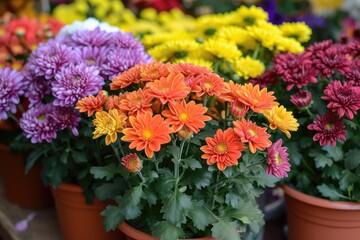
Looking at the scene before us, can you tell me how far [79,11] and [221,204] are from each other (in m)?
1.38

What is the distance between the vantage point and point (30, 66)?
1155mm

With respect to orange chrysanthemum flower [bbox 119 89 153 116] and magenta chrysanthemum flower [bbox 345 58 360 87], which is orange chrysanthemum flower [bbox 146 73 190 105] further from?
magenta chrysanthemum flower [bbox 345 58 360 87]

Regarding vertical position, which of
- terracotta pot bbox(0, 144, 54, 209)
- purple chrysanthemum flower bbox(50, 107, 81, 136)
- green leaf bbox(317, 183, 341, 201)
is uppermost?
purple chrysanthemum flower bbox(50, 107, 81, 136)

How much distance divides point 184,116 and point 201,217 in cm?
21

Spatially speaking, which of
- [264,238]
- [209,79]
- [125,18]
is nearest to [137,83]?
[209,79]

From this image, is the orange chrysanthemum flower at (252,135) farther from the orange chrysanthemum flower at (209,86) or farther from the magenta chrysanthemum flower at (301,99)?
the magenta chrysanthemum flower at (301,99)

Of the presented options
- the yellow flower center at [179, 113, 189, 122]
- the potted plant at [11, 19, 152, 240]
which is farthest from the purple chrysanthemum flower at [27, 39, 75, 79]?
the yellow flower center at [179, 113, 189, 122]

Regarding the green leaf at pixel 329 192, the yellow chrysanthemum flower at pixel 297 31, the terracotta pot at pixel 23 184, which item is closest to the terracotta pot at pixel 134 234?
the green leaf at pixel 329 192

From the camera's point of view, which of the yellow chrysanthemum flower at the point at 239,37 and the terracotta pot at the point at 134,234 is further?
the yellow chrysanthemum flower at the point at 239,37

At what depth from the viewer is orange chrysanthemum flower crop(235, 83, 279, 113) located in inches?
34.9

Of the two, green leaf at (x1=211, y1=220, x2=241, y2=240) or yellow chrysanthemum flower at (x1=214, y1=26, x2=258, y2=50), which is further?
yellow chrysanthemum flower at (x1=214, y1=26, x2=258, y2=50)

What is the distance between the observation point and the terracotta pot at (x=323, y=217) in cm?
110

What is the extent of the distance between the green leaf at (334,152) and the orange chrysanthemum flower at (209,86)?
34cm

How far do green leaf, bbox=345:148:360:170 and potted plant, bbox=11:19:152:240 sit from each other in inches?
21.1
